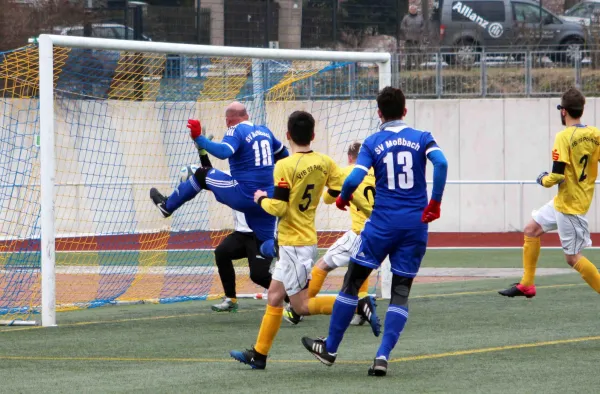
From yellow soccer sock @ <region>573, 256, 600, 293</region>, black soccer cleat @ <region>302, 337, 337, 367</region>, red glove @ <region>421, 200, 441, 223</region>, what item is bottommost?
black soccer cleat @ <region>302, 337, 337, 367</region>

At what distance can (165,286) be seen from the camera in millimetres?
14891

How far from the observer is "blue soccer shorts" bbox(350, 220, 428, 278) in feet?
26.2

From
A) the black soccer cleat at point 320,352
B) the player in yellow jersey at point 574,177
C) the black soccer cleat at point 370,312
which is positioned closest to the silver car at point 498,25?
the player in yellow jersey at point 574,177

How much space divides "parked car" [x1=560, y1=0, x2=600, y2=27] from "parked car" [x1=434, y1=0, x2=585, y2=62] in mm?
278

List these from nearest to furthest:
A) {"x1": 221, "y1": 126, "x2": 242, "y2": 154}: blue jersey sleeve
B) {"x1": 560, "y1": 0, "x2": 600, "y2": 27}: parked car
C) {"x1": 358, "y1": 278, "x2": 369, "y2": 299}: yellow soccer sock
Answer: {"x1": 358, "y1": 278, "x2": 369, "y2": 299}: yellow soccer sock → {"x1": 221, "y1": 126, "x2": 242, "y2": 154}: blue jersey sleeve → {"x1": 560, "y1": 0, "x2": 600, "y2": 27}: parked car

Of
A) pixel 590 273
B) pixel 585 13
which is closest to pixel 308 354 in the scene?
pixel 590 273

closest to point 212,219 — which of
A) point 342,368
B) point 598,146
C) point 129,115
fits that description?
point 129,115

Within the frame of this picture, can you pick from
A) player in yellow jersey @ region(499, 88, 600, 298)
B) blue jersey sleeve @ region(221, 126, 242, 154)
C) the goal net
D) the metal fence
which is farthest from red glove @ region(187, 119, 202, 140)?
the metal fence

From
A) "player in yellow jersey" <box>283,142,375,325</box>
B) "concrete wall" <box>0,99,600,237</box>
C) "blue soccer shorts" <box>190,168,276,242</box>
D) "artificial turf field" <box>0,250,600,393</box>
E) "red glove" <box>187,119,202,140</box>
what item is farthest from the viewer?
"concrete wall" <box>0,99,600,237</box>

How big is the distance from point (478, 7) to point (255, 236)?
17909mm

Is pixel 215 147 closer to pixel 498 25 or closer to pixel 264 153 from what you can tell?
pixel 264 153

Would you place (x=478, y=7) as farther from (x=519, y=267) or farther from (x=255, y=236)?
(x=255, y=236)

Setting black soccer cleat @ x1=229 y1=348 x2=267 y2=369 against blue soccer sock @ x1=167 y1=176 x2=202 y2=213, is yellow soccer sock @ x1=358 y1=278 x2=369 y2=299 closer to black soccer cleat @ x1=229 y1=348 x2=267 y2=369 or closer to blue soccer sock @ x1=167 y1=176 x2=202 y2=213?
blue soccer sock @ x1=167 y1=176 x2=202 y2=213

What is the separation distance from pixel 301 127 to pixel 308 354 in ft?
6.17
